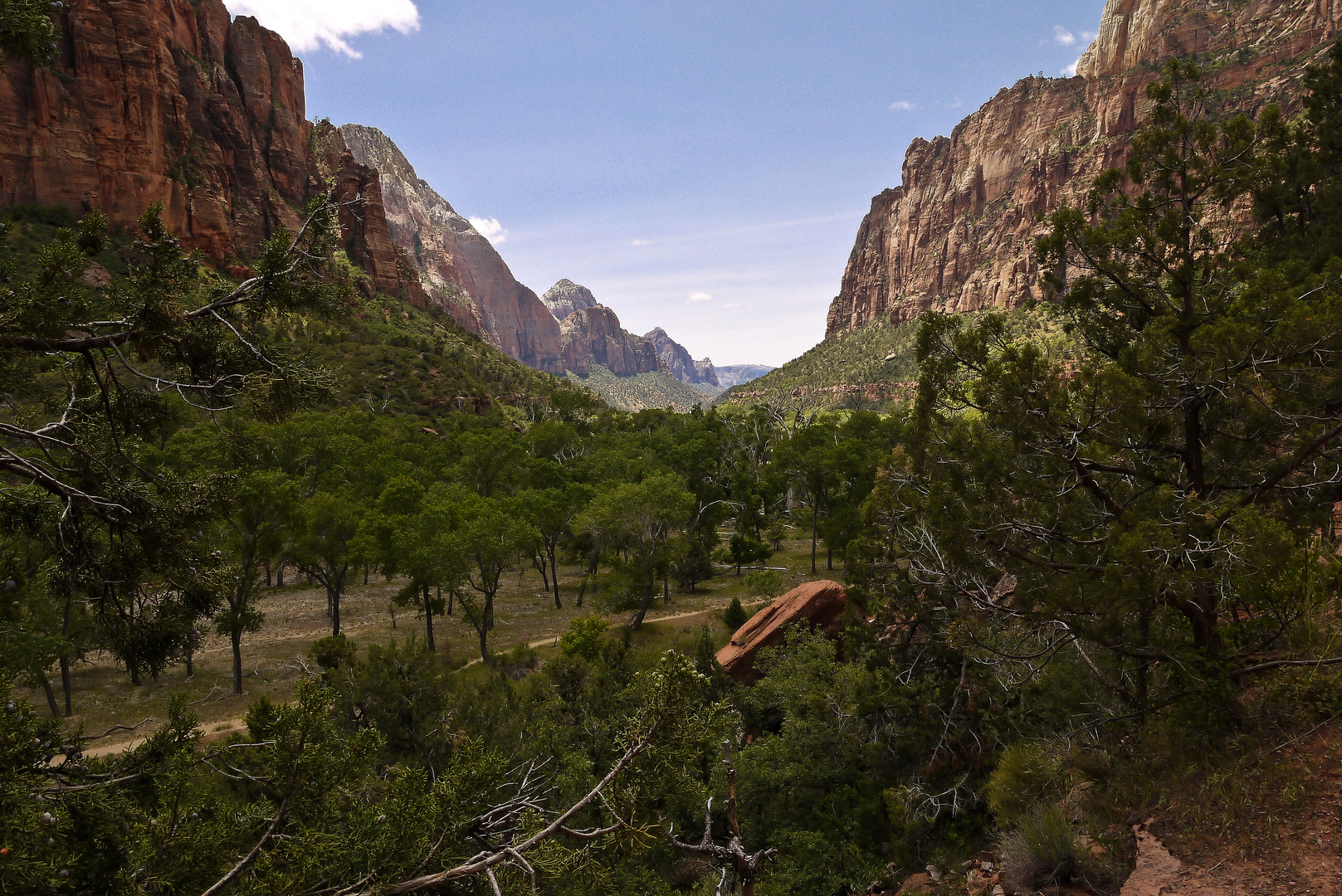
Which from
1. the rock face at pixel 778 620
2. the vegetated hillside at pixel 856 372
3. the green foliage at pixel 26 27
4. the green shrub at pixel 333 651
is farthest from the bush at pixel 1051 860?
the vegetated hillside at pixel 856 372

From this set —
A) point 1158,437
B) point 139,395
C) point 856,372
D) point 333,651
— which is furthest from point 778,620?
point 856,372

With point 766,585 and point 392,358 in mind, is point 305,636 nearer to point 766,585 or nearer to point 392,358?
point 766,585

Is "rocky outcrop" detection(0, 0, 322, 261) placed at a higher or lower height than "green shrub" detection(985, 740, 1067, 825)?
higher

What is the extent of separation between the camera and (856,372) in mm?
120812

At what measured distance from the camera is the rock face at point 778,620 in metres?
19.5

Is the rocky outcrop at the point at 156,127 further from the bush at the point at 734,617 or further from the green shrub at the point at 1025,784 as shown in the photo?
the green shrub at the point at 1025,784

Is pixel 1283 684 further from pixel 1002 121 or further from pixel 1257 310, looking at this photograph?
pixel 1002 121

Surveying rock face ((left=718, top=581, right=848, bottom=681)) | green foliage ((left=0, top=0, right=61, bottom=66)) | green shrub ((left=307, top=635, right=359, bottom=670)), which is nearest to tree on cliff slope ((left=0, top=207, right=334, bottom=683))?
green foliage ((left=0, top=0, right=61, bottom=66))

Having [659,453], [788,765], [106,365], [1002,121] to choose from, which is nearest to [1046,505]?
[788,765]

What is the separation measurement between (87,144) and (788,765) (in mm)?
90902

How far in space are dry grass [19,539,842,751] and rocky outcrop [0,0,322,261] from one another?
1692 inches

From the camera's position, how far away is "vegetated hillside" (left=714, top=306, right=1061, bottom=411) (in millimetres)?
99000

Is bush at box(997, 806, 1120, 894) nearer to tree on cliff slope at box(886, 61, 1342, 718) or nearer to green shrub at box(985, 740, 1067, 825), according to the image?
green shrub at box(985, 740, 1067, 825)

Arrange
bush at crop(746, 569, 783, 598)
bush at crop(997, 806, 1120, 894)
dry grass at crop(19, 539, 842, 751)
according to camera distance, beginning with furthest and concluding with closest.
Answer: bush at crop(746, 569, 783, 598), dry grass at crop(19, 539, 842, 751), bush at crop(997, 806, 1120, 894)
